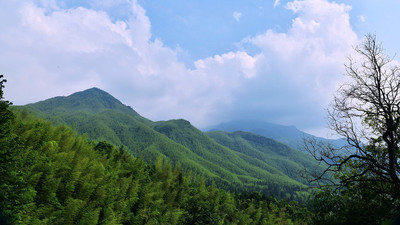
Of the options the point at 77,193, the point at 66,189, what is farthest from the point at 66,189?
the point at 77,193

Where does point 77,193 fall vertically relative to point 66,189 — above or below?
below

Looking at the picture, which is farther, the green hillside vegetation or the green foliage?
the green foliage

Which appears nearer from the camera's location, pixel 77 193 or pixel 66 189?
pixel 66 189

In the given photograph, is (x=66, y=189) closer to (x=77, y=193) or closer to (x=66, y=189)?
(x=66, y=189)

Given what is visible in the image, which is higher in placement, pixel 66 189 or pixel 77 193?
pixel 66 189

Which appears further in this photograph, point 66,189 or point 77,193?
point 77,193

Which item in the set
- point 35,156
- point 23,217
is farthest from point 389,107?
point 35,156

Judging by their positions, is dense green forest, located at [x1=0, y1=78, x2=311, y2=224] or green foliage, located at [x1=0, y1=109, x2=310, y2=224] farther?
green foliage, located at [x1=0, y1=109, x2=310, y2=224]

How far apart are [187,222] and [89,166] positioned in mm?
18379

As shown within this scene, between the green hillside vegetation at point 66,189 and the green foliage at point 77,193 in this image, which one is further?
the green foliage at point 77,193

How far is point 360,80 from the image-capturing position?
27.4 feet

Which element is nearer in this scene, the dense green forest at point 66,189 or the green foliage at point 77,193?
the dense green forest at point 66,189

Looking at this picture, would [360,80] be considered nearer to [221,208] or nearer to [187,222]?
[187,222]

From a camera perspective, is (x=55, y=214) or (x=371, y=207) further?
(x=55, y=214)
